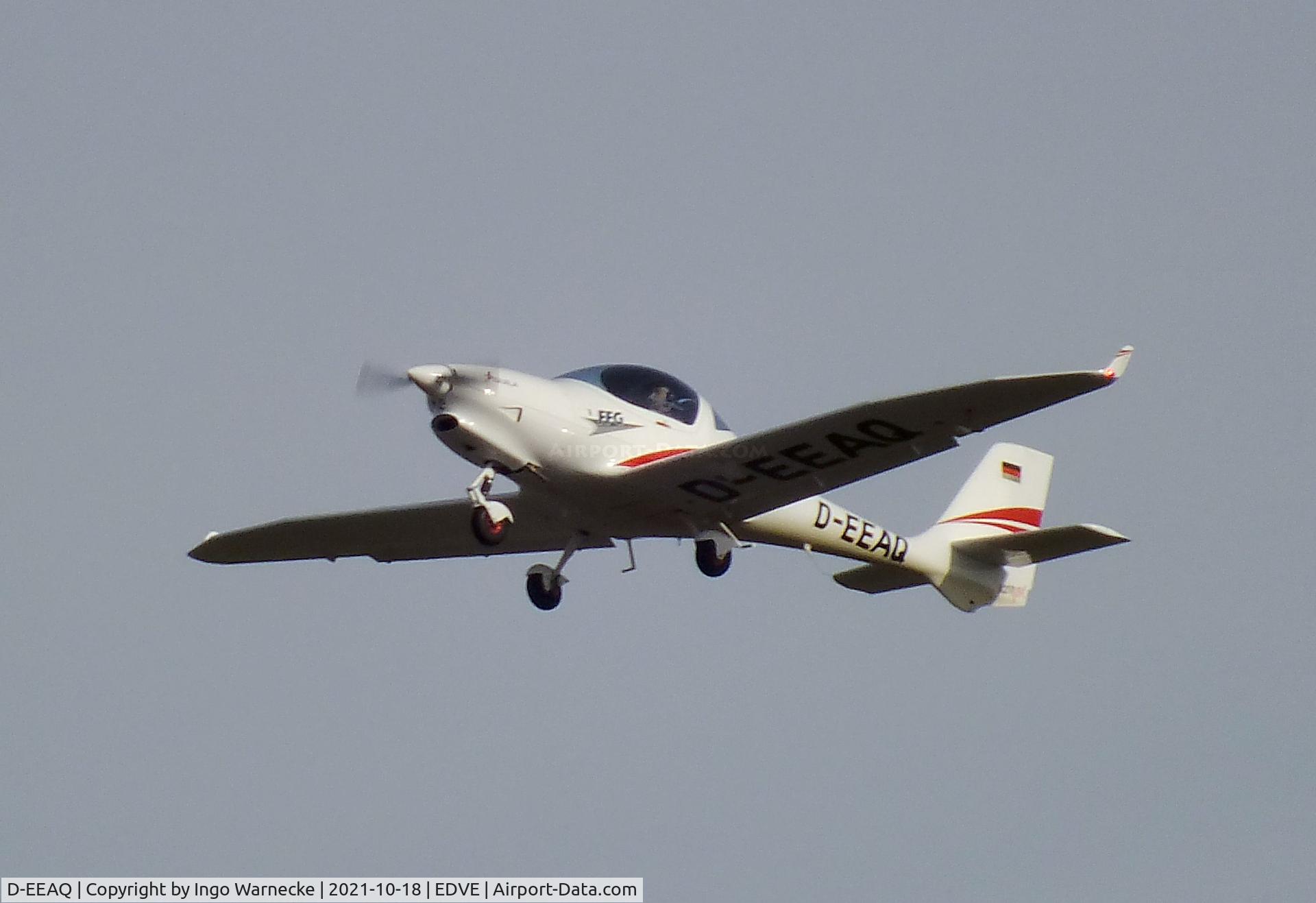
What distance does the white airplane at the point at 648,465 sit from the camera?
16641 mm

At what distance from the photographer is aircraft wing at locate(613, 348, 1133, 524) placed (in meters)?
15.7

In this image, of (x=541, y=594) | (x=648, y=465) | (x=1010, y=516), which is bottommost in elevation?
(x=541, y=594)

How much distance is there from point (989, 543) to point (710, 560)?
4692 millimetres

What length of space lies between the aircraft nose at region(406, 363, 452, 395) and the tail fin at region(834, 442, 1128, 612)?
6067 mm

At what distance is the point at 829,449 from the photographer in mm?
17156

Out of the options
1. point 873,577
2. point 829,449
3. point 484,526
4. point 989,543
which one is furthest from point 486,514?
point 989,543

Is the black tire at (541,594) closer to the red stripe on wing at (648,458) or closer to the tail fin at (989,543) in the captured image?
the red stripe on wing at (648,458)

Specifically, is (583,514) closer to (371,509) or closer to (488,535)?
(488,535)

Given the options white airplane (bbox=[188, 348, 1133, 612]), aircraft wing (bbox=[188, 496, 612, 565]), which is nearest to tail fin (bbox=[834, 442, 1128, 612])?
white airplane (bbox=[188, 348, 1133, 612])

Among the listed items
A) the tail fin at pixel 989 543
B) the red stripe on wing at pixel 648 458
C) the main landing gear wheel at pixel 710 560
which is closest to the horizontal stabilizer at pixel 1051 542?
the tail fin at pixel 989 543

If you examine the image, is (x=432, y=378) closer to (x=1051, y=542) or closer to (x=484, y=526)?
(x=484, y=526)

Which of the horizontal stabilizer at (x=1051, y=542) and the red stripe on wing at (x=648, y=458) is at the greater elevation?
the red stripe on wing at (x=648, y=458)

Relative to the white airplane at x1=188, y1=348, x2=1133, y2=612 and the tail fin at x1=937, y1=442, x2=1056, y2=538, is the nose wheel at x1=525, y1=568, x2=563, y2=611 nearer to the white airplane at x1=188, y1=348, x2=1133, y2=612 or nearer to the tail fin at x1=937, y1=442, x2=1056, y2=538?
the white airplane at x1=188, y1=348, x2=1133, y2=612

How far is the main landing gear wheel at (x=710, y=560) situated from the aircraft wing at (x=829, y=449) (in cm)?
31
